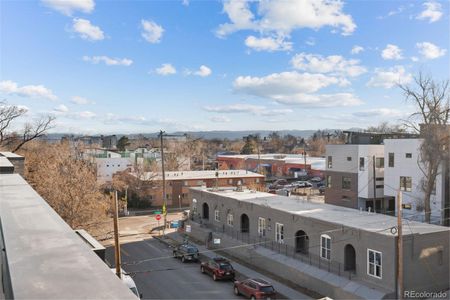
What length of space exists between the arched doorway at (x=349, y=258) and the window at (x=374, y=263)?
1.81m

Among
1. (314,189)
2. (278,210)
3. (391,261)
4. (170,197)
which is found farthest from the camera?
(314,189)

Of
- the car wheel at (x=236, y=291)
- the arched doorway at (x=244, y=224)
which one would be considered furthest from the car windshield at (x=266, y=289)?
the arched doorway at (x=244, y=224)

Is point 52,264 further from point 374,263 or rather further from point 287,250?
point 287,250

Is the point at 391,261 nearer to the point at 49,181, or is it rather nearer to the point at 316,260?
the point at 316,260

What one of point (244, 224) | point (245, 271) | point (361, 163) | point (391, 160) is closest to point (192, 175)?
point (361, 163)

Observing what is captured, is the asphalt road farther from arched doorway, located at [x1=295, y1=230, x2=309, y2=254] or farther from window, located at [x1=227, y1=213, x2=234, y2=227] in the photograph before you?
window, located at [x1=227, y1=213, x2=234, y2=227]

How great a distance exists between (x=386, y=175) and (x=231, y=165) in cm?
6032

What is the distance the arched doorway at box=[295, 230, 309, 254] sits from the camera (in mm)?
26917

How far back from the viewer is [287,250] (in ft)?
89.8

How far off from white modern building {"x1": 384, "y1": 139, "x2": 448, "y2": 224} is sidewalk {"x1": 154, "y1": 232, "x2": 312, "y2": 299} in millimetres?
15917

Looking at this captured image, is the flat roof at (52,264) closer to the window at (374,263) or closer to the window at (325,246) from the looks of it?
the window at (374,263)

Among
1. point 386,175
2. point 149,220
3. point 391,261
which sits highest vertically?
point 386,175

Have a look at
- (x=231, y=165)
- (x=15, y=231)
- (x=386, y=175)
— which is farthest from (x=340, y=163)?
(x=231, y=165)

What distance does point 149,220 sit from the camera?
4697 centimetres
